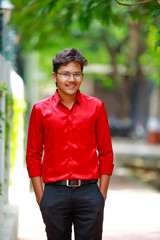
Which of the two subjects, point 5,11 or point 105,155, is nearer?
point 105,155

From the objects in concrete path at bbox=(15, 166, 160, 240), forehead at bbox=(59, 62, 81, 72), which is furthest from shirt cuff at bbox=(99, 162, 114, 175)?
concrete path at bbox=(15, 166, 160, 240)

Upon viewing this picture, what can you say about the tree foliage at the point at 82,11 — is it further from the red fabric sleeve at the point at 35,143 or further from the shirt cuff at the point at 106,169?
the shirt cuff at the point at 106,169

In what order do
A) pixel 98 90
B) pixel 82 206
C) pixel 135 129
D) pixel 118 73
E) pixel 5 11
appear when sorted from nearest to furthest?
pixel 82 206
pixel 5 11
pixel 118 73
pixel 135 129
pixel 98 90

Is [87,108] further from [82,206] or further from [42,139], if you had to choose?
[82,206]

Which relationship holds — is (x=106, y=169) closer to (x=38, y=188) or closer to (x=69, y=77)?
(x=38, y=188)

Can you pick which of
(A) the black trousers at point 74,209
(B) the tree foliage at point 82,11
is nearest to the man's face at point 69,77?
(A) the black trousers at point 74,209

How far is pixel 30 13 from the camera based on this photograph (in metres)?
7.60

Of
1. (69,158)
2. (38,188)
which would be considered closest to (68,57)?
(69,158)

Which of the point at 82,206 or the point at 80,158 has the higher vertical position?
the point at 80,158

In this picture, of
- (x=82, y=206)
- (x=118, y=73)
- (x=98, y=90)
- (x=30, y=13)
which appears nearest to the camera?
(x=82, y=206)

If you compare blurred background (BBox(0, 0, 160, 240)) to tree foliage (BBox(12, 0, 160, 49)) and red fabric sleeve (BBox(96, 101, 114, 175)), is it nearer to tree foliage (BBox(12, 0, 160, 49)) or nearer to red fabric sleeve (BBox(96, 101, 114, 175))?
tree foliage (BBox(12, 0, 160, 49))

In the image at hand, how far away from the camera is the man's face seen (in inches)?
133

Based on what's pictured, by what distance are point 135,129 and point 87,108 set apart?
25.5m

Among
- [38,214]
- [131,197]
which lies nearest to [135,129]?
[131,197]
